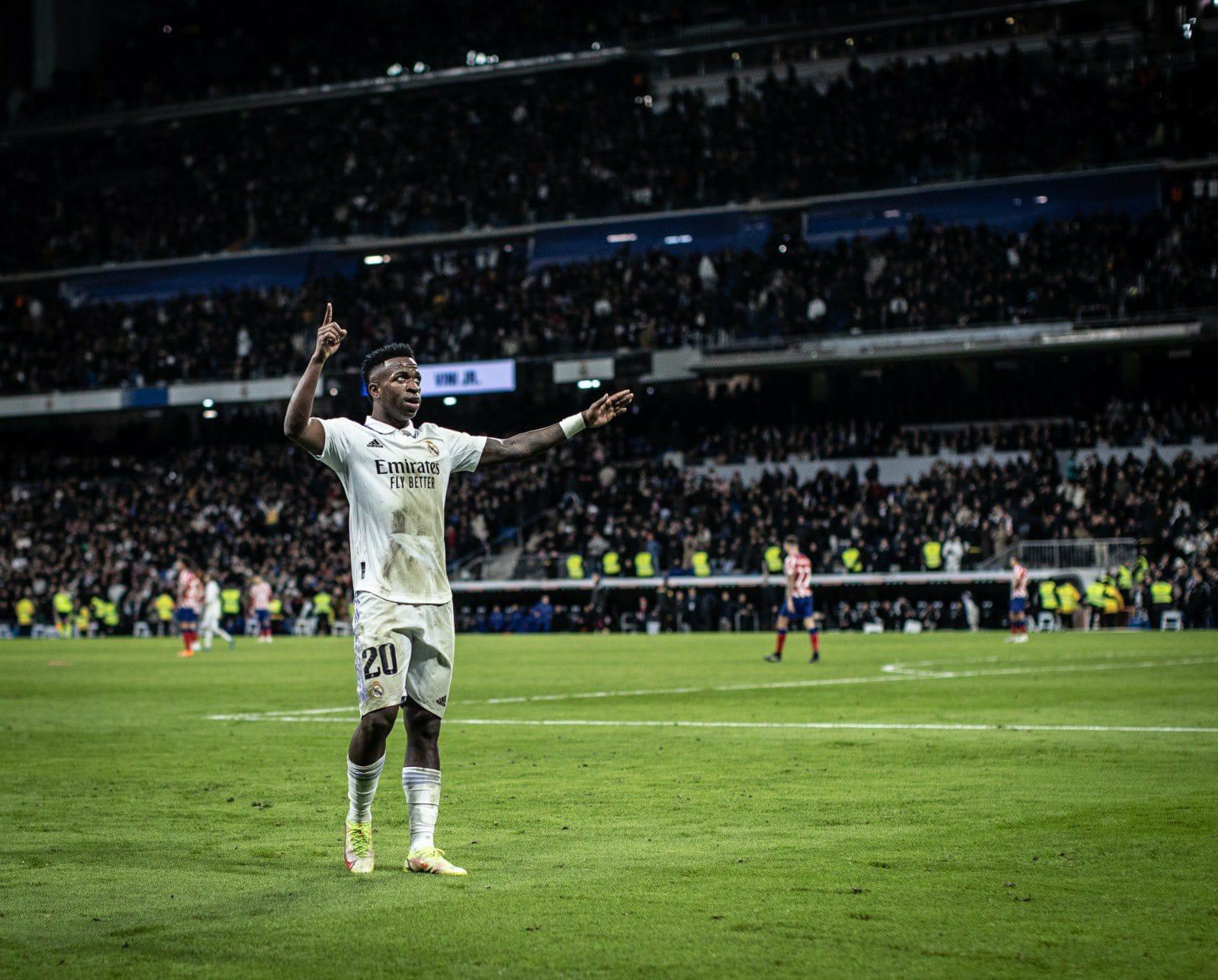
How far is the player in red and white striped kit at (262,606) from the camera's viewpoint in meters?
46.6

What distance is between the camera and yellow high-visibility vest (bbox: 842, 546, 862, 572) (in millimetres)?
45812

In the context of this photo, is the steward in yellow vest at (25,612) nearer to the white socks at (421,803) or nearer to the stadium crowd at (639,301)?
the stadium crowd at (639,301)

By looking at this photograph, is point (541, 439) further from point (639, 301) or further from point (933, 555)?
point (639, 301)

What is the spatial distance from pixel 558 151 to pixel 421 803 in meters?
57.6

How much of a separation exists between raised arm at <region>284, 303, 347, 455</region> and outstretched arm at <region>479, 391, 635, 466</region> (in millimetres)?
991

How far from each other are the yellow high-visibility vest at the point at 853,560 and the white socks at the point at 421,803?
126 feet

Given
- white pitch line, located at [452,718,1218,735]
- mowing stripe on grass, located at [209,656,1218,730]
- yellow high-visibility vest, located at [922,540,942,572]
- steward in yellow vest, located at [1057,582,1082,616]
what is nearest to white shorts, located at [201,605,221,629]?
yellow high-visibility vest, located at [922,540,942,572]

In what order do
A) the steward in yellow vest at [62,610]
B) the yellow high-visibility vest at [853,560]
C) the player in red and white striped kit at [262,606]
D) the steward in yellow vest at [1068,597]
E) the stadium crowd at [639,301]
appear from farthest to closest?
the steward in yellow vest at [62,610], the stadium crowd at [639,301], the player in red and white striped kit at [262,606], the yellow high-visibility vest at [853,560], the steward in yellow vest at [1068,597]

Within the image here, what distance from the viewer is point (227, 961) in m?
5.91

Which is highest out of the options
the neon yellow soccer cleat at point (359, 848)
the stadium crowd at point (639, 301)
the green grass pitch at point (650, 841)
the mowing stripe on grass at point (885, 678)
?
the stadium crowd at point (639, 301)

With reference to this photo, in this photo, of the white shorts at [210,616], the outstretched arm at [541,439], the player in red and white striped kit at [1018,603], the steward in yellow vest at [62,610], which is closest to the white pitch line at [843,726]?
the outstretched arm at [541,439]

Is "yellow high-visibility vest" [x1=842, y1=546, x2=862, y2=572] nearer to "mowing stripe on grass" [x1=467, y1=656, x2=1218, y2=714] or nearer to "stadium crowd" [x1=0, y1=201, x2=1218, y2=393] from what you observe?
"stadium crowd" [x1=0, y1=201, x2=1218, y2=393]

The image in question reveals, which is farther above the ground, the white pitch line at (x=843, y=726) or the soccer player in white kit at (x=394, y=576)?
the soccer player in white kit at (x=394, y=576)

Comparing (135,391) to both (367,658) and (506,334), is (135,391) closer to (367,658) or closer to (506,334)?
(506,334)
